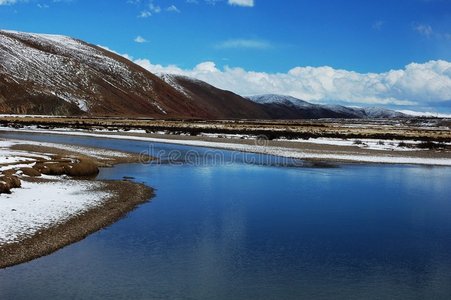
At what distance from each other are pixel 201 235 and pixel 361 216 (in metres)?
6.33

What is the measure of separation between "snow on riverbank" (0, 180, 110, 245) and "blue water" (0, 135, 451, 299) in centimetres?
149

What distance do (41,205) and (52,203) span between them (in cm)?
51

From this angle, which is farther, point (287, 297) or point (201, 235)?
point (201, 235)

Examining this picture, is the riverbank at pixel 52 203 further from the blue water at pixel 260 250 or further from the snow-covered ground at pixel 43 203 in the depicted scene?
the blue water at pixel 260 250

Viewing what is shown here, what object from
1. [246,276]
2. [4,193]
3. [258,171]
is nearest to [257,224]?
[246,276]

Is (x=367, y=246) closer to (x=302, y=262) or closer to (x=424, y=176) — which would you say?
(x=302, y=262)

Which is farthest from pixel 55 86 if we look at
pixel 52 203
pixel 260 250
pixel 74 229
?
pixel 260 250

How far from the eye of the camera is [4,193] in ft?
56.4

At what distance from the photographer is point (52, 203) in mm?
16578

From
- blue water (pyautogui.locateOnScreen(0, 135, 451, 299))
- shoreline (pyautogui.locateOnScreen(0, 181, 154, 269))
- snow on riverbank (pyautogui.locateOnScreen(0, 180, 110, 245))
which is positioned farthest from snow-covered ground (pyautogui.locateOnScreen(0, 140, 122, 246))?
blue water (pyautogui.locateOnScreen(0, 135, 451, 299))

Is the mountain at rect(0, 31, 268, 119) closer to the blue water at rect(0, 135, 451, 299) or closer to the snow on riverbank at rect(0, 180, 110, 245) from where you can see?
the snow on riverbank at rect(0, 180, 110, 245)

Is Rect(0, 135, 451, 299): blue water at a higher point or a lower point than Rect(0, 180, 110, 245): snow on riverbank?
lower

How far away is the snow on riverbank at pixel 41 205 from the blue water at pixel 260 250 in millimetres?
1492

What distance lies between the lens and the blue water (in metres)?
9.95
